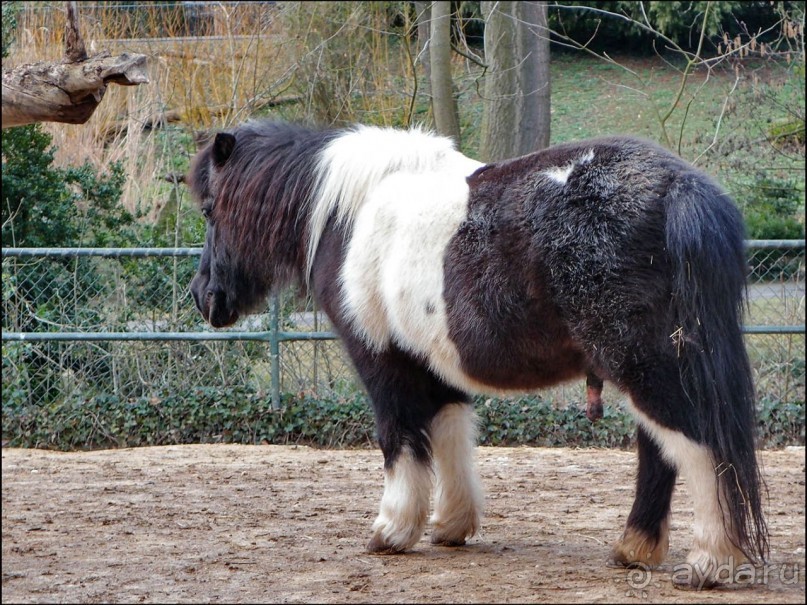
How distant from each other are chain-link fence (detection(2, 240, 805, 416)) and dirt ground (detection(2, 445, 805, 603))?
2.43 ft

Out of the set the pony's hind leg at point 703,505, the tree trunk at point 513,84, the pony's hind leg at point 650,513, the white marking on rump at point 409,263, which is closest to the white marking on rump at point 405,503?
the white marking on rump at point 409,263

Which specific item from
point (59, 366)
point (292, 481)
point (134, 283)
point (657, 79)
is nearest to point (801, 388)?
point (292, 481)

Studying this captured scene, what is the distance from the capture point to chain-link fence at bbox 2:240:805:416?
756cm

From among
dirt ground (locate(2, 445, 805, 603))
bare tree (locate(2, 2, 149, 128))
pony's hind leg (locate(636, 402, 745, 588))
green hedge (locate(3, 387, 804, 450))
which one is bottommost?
green hedge (locate(3, 387, 804, 450))

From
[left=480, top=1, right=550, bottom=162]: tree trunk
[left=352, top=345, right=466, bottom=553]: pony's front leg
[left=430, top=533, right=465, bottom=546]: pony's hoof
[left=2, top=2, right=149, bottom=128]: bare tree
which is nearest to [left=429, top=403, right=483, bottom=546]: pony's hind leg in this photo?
[left=430, top=533, right=465, bottom=546]: pony's hoof

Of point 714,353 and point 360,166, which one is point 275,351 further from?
point 714,353

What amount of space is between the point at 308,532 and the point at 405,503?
0.78 metres

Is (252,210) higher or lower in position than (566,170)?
lower

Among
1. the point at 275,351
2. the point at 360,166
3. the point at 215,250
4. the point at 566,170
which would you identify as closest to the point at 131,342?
the point at 275,351

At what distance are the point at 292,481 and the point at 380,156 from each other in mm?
2591

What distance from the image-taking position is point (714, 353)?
322cm

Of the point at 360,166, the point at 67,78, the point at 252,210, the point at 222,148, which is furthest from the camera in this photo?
the point at 222,148

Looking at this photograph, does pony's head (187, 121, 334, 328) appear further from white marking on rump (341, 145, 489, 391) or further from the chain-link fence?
the chain-link fence

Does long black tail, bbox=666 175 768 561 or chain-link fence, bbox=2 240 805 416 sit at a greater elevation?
long black tail, bbox=666 175 768 561
